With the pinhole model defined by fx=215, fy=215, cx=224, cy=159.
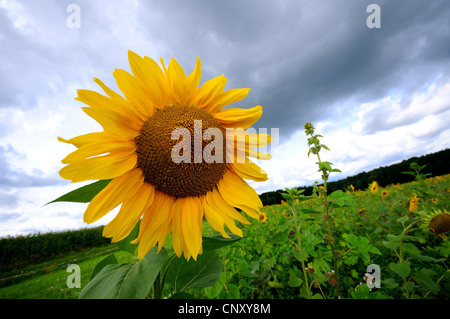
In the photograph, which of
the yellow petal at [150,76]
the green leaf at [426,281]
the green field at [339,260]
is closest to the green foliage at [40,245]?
the green field at [339,260]

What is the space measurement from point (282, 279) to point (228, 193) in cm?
249

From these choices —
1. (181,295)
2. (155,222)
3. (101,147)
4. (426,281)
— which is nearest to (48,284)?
(181,295)

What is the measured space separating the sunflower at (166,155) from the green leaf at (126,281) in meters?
0.06

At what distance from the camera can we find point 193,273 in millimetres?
1156

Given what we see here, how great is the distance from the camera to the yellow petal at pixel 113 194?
74cm

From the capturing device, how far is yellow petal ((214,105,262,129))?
1.08m

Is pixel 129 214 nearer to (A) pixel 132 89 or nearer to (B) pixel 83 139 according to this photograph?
(B) pixel 83 139

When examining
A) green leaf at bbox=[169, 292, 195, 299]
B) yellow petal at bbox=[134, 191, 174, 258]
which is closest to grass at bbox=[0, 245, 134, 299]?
green leaf at bbox=[169, 292, 195, 299]

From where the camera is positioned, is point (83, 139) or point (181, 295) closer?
point (83, 139)

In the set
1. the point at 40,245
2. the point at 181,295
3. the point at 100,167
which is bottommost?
the point at 40,245

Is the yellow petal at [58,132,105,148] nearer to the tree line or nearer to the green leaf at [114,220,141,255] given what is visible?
the green leaf at [114,220,141,255]

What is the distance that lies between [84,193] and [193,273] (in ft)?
2.33

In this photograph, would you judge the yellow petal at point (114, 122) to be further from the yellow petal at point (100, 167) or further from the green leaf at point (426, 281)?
the green leaf at point (426, 281)
